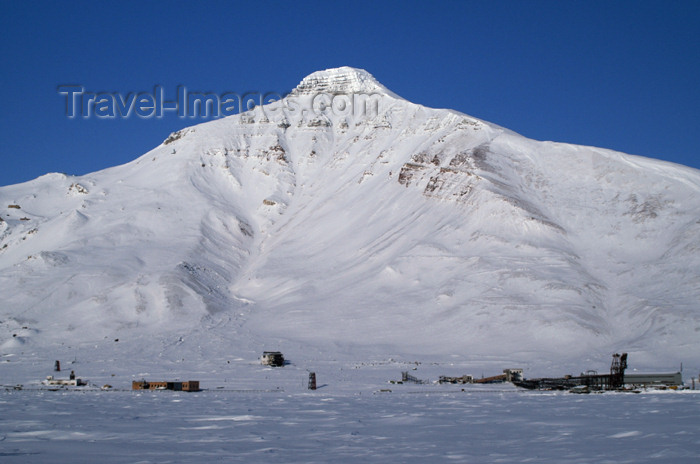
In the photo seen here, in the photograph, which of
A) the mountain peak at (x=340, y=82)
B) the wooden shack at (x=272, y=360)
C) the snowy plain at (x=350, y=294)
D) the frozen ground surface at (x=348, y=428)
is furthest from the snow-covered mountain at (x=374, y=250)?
the frozen ground surface at (x=348, y=428)

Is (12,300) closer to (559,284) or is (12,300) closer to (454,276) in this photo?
(454,276)

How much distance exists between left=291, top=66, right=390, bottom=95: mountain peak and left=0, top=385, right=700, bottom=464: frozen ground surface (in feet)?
361

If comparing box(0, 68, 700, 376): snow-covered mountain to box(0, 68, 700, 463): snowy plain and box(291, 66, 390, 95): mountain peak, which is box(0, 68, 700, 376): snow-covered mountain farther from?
box(291, 66, 390, 95): mountain peak

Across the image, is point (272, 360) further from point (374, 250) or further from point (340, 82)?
point (340, 82)

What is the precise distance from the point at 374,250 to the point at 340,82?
68.2 meters

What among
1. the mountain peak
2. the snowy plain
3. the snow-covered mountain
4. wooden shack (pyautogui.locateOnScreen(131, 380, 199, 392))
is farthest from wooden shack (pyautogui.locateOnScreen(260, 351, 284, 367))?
the mountain peak

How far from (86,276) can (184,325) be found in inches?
609

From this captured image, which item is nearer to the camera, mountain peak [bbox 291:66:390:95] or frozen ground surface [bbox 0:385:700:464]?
frozen ground surface [bbox 0:385:700:464]

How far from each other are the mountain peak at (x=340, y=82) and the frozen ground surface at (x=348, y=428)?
361 feet

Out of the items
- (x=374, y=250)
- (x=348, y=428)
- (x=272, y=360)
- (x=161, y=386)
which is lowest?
(x=161, y=386)

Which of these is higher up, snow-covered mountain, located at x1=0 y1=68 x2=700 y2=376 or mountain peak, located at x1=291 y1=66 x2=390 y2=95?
mountain peak, located at x1=291 y1=66 x2=390 y2=95

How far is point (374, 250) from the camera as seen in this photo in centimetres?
8356

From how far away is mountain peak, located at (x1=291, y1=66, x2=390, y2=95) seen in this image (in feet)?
458

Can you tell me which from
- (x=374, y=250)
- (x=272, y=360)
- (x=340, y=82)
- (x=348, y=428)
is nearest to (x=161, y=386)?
(x=272, y=360)
